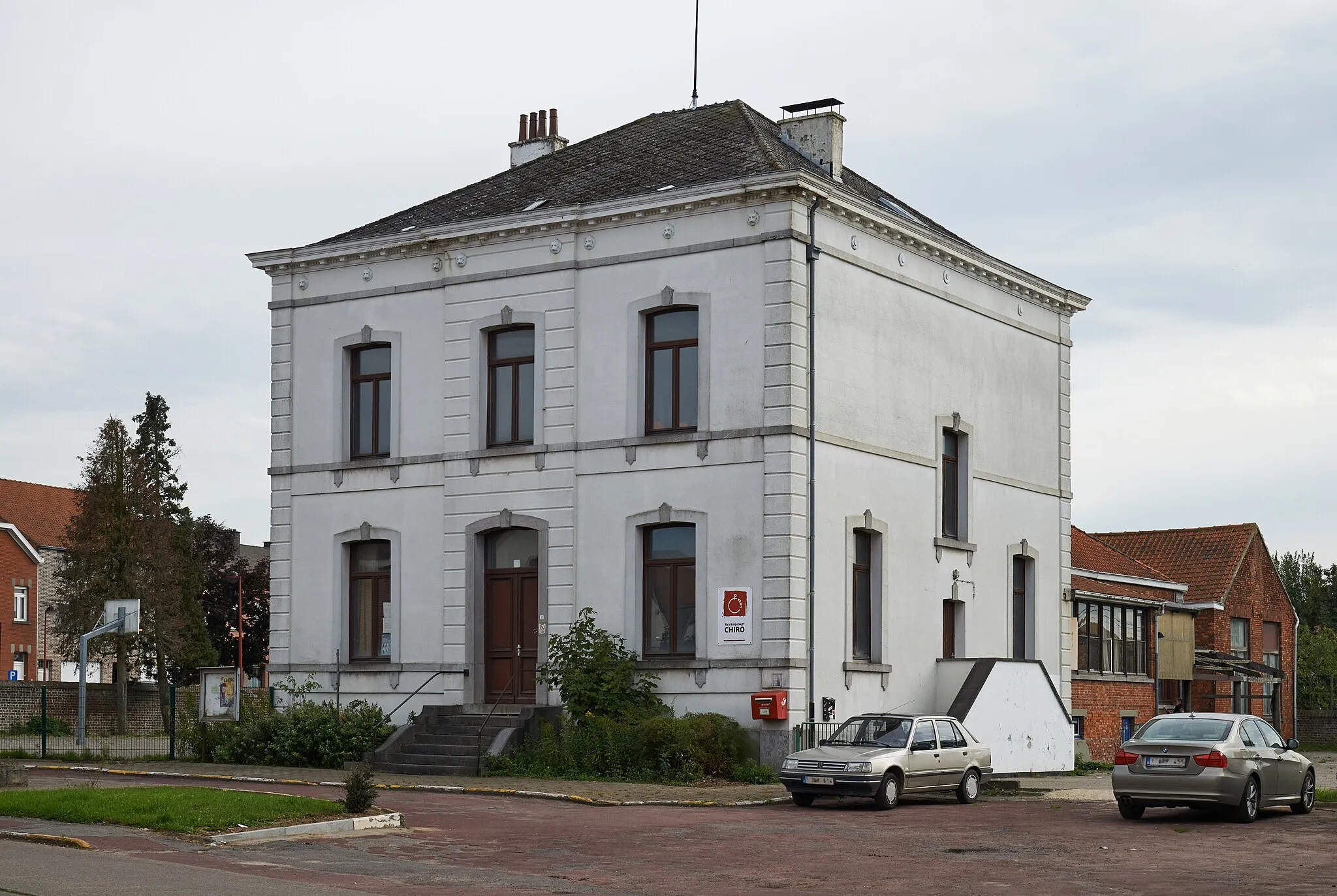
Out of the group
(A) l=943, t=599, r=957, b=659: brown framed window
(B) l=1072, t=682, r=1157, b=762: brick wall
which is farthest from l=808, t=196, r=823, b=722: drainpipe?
(B) l=1072, t=682, r=1157, b=762: brick wall

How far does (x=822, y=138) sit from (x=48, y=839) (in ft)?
64.4

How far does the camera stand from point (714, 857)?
17234 millimetres

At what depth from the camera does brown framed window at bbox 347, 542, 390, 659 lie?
3222 centimetres

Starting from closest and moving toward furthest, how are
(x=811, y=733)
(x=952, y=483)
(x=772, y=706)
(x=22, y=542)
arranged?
(x=772, y=706) → (x=811, y=733) → (x=952, y=483) → (x=22, y=542)

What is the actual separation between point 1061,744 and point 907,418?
7.48 m

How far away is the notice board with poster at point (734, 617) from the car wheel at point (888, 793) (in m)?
4.53

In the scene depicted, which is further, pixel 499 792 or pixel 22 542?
pixel 22 542

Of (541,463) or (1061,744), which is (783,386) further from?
(1061,744)

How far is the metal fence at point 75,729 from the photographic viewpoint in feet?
106

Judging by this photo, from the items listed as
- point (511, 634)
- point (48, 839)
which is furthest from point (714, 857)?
point (511, 634)

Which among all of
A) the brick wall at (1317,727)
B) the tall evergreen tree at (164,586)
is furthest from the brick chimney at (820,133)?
the brick wall at (1317,727)

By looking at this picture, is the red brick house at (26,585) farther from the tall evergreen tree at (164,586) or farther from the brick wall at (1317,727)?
the brick wall at (1317,727)

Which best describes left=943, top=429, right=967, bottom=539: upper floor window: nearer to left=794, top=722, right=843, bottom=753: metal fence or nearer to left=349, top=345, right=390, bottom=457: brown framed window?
left=794, top=722, right=843, bottom=753: metal fence

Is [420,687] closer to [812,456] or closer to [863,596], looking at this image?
[863,596]
